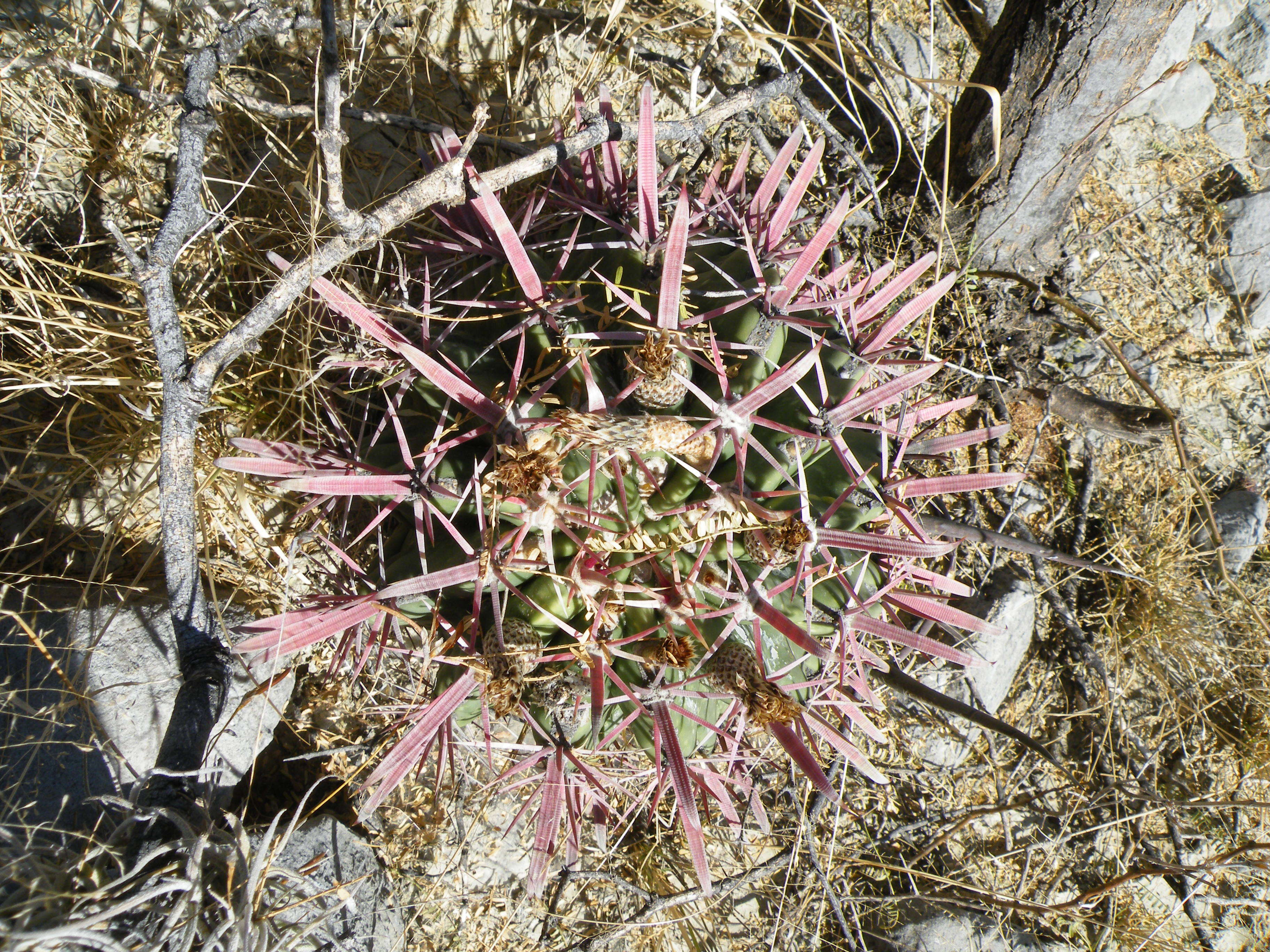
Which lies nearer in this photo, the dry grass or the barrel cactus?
the barrel cactus

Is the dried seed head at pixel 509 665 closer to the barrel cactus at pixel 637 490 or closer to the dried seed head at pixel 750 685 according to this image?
the barrel cactus at pixel 637 490

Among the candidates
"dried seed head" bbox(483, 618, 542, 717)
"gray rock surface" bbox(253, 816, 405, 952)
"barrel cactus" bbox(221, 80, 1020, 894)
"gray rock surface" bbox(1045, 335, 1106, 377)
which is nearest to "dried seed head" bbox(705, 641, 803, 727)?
"barrel cactus" bbox(221, 80, 1020, 894)

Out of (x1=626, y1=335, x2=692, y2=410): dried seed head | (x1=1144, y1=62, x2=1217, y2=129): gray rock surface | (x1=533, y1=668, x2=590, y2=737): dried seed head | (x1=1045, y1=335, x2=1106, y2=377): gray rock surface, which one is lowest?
(x1=533, y1=668, x2=590, y2=737): dried seed head

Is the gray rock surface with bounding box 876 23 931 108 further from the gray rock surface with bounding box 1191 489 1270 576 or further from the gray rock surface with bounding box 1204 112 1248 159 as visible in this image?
the gray rock surface with bounding box 1191 489 1270 576

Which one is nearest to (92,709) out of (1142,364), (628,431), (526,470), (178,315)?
(178,315)

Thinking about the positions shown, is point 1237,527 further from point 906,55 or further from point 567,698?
point 567,698

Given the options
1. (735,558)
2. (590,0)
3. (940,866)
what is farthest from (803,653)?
(590,0)
